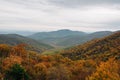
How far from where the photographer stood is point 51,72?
104500 millimetres

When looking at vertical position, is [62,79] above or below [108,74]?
below

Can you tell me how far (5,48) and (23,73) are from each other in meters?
69.1

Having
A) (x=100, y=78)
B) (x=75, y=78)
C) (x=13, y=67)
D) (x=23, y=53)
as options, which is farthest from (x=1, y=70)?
(x=23, y=53)

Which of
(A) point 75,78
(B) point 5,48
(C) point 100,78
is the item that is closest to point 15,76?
(A) point 75,78

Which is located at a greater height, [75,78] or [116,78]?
[116,78]

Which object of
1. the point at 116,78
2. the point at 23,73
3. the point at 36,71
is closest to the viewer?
the point at 116,78

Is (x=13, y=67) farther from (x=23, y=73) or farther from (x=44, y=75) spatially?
(x=44, y=75)

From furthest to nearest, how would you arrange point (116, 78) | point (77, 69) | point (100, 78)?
point (77, 69) → point (100, 78) → point (116, 78)

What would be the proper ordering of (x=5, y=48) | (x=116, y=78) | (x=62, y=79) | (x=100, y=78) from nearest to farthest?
(x=116, y=78), (x=100, y=78), (x=62, y=79), (x=5, y=48)

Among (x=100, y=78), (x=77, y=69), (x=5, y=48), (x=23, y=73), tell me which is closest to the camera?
(x=100, y=78)

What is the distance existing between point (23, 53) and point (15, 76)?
69.6m

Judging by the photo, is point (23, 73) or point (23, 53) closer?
point (23, 73)

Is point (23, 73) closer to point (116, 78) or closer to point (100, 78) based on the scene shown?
point (100, 78)

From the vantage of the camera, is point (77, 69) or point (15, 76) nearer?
point (15, 76)
